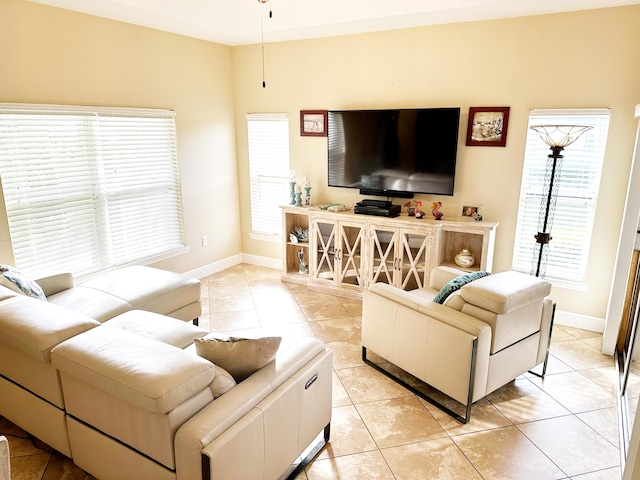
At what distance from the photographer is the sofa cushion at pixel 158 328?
2527mm

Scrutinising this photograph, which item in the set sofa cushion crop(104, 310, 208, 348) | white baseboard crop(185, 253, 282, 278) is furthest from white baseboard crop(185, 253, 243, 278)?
sofa cushion crop(104, 310, 208, 348)

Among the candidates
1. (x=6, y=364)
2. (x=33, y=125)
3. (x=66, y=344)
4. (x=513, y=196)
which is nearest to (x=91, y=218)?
(x=33, y=125)

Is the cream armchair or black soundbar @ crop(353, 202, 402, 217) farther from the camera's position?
black soundbar @ crop(353, 202, 402, 217)

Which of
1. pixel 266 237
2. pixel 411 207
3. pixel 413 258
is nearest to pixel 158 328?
pixel 413 258

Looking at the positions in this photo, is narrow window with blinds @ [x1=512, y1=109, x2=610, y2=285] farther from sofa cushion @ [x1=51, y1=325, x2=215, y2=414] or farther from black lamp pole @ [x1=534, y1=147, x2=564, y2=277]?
sofa cushion @ [x1=51, y1=325, x2=215, y2=414]

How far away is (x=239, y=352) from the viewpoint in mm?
1884

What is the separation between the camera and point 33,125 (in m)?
3.34

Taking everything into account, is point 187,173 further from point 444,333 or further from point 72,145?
point 444,333

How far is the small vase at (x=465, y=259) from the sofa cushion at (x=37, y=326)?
3072mm

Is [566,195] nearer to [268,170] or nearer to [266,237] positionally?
[268,170]

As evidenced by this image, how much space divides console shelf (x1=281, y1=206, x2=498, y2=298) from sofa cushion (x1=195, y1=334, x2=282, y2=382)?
8.01 ft

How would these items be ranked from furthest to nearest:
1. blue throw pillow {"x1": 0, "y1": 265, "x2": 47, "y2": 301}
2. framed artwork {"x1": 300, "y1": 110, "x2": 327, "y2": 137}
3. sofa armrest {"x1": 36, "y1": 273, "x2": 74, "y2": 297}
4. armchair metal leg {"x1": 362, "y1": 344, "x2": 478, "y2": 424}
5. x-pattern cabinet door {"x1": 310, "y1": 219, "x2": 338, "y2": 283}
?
framed artwork {"x1": 300, "y1": 110, "x2": 327, "y2": 137} < x-pattern cabinet door {"x1": 310, "y1": 219, "x2": 338, "y2": 283} < sofa armrest {"x1": 36, "y1": 273, "x2": 74, "y2": 297} < blue throw pillow {"x1": 0, "y1": 265, "x2": 47, "y2": 301} < armchair metal leg {"x1": 362, "y1": 344, "x2": 478, "y2": 424}

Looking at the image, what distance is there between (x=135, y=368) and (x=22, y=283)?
60.3 inches

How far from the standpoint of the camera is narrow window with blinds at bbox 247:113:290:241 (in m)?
5.13
